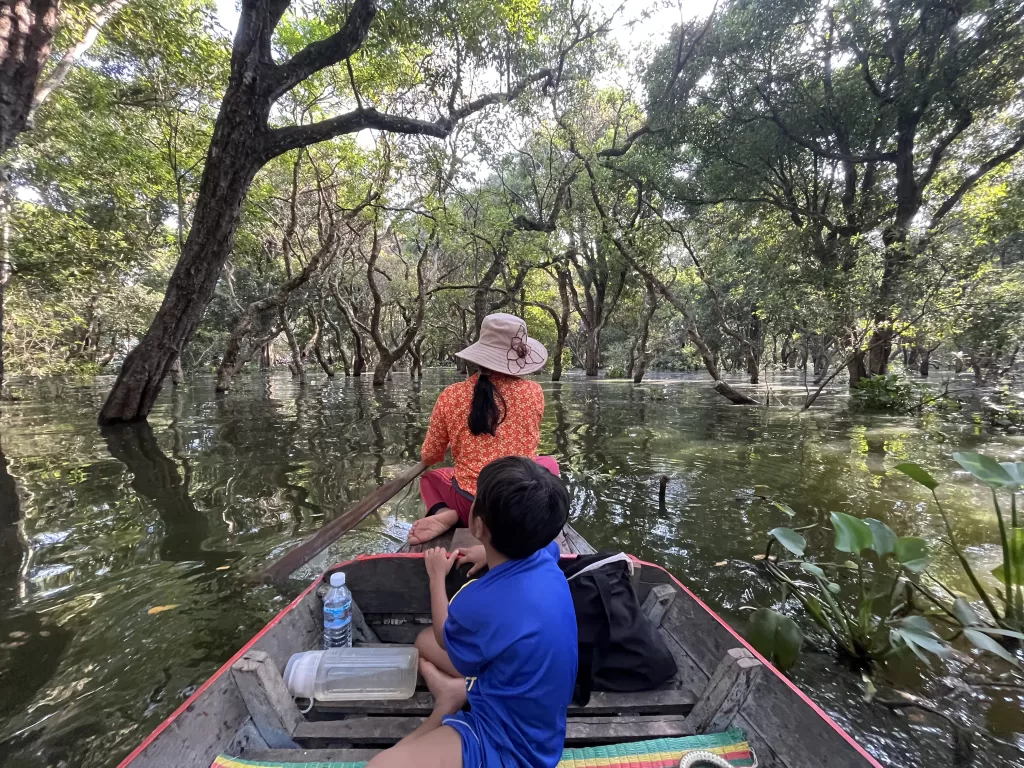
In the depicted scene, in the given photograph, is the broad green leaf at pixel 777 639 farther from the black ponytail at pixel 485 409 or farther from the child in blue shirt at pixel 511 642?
the black ponytail at pixel 485 409

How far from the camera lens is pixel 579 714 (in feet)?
6.65

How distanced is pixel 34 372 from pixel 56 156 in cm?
793

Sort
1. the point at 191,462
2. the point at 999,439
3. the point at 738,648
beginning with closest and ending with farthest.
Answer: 1. the point at 738,648
2. the point at 191,462
3. the point at 999,439

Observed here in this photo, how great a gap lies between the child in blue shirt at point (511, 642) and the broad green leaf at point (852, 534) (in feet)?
5.84

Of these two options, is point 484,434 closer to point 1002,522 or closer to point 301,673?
point 301,673

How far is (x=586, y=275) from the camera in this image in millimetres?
24406

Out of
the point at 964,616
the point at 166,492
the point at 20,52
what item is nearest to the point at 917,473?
the point at 964,616

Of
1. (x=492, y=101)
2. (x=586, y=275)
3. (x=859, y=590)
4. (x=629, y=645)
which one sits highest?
(x=492, y=101)

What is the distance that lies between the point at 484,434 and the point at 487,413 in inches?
5.2

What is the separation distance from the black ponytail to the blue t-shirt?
1367 millimetres

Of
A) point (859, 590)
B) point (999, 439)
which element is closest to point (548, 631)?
point (859, 590)

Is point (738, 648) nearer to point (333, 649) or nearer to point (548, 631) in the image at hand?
point (548, 631)

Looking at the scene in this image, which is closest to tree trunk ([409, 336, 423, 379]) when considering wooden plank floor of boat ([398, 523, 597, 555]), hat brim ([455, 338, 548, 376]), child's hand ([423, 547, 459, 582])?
wooden plank floor of boat ([398, 523, 597, 555])

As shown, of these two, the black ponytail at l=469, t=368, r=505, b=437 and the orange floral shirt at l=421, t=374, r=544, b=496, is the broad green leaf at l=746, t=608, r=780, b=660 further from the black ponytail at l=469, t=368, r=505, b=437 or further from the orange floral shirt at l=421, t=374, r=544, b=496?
the black ponytail at l=469, t=368, r=505, b=437
